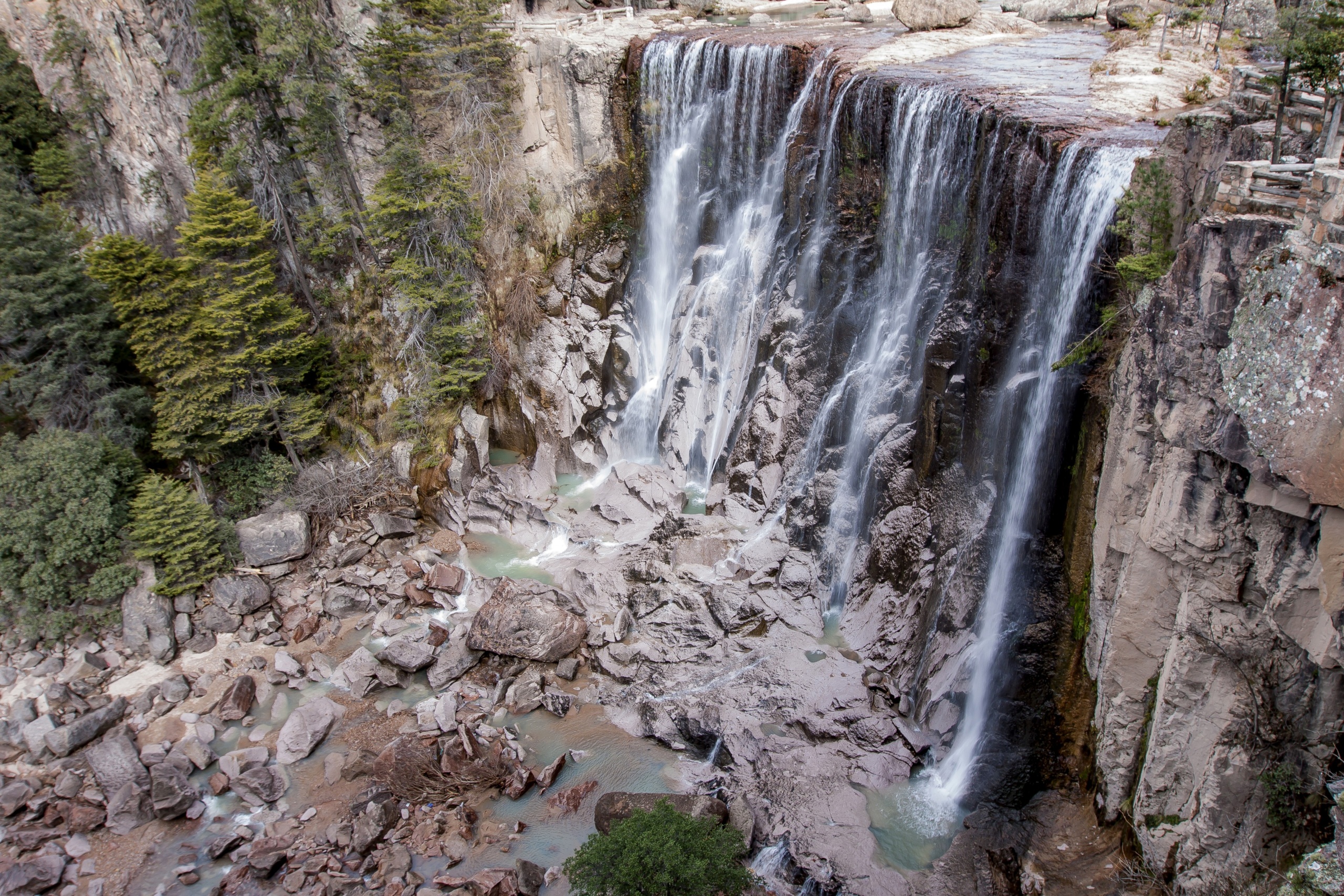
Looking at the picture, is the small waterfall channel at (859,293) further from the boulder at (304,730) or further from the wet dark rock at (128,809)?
the wet dark rock at (128,809)

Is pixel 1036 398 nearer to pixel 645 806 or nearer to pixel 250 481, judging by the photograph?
pixel 645 806

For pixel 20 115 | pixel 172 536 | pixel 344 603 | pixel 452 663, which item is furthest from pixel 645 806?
pixel 20 115

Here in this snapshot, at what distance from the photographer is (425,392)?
2511 centimetres

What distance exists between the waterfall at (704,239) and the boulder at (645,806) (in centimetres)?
1100

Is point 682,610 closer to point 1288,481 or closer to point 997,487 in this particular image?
point 997,487

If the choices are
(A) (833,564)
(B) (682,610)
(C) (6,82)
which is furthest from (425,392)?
(C) (6,82)

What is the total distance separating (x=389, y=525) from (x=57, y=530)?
7932mm

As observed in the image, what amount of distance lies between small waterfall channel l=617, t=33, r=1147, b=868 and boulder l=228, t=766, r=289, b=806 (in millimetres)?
12363

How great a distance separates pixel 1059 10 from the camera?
89.8 feet

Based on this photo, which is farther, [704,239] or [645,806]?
[704,239]

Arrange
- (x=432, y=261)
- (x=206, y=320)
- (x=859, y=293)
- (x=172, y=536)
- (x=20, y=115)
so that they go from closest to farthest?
(x=172, y=536)
(x=859, y=293)
(x=206, y=320)
(x=20, y=115)
(x=432, y=261)

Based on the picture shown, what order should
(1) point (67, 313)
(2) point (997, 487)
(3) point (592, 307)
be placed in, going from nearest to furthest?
(2) point (997, 487)
(1) point (67, 313)
(3) point (592, 307)

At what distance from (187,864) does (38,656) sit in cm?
811

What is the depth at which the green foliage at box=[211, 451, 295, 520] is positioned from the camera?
76.6 ft
